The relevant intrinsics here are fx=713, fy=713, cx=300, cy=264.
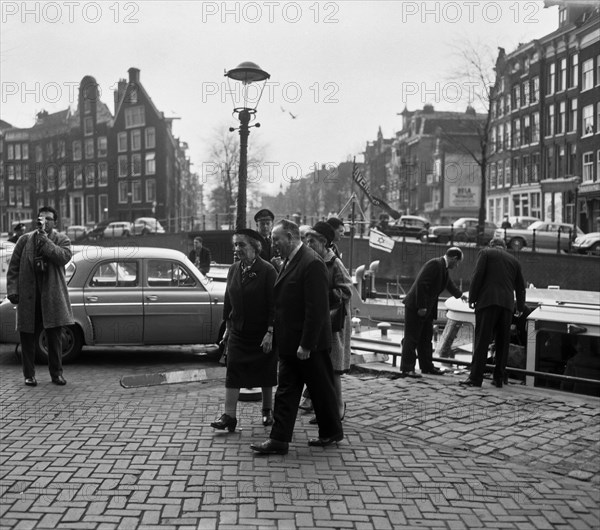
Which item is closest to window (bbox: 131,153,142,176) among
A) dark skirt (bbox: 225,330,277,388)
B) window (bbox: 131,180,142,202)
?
window (bbox: 131,180,142,202)

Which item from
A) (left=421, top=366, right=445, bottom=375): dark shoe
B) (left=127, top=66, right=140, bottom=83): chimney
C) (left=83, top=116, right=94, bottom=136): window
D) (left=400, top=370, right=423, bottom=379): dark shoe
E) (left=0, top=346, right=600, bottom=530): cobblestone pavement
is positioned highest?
(left=127, top=66, right=140, bottom=83): chimney

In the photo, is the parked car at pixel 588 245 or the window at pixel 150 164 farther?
the window at pixel 150 164

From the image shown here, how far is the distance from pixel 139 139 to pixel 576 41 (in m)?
A: 40.1

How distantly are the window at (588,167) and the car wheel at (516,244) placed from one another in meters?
10.8

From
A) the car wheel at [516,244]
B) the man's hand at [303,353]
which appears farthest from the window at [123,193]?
the man's hand at [303,353]

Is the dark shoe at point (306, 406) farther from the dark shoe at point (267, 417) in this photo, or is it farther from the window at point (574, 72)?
the window at point (574, 72)

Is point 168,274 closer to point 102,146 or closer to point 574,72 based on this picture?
point 574,72

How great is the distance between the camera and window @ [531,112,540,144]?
48.8 m

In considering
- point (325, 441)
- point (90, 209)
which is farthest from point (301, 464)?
point (90, 209)

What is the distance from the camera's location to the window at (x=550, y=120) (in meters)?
46.8

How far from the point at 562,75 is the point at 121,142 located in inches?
1595

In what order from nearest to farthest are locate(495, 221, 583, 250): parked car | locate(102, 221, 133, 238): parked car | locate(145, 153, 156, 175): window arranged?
1. locate(495, 221, 583, 250): parked car
2. locate(102, 221, 133, 238): parked car
3. locate(145, 153, 156, 175): window

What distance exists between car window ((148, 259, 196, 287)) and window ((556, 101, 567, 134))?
39.7 meters

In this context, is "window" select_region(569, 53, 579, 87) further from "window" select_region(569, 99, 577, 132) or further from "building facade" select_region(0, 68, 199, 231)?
"building facade" select_region(0, 68, 199, 231)
